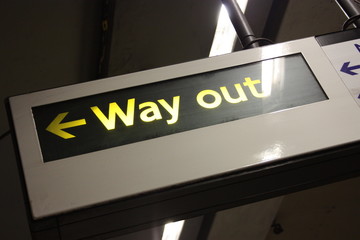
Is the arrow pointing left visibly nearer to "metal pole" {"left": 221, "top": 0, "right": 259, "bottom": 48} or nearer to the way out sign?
the way out sign

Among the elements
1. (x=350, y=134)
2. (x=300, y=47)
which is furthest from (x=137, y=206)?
(x=300, y=47)

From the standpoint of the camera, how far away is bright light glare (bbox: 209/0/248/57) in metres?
2.42

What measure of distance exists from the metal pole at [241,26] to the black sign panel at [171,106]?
0.47 ft

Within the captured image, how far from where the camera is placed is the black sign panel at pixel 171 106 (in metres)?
1.26

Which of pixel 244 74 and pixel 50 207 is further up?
pixel 244 74

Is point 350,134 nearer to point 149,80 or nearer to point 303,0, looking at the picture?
point 149,80

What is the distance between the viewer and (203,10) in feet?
7.84

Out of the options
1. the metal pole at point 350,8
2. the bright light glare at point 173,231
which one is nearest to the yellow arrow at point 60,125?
the metal pole at point 350,8

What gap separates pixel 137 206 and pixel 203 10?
1459 mm

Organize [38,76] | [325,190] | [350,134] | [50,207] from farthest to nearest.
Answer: [325,190], [38,76], [350,134], [50,207]

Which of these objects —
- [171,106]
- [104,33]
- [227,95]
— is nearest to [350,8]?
[227,95]

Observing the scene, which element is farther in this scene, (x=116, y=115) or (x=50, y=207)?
(x=116, y=115)

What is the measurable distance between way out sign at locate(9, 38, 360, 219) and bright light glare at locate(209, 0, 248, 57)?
99 centimetres

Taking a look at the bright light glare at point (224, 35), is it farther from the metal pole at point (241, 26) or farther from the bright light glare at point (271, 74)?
the bright light glare at point (271, 74)
